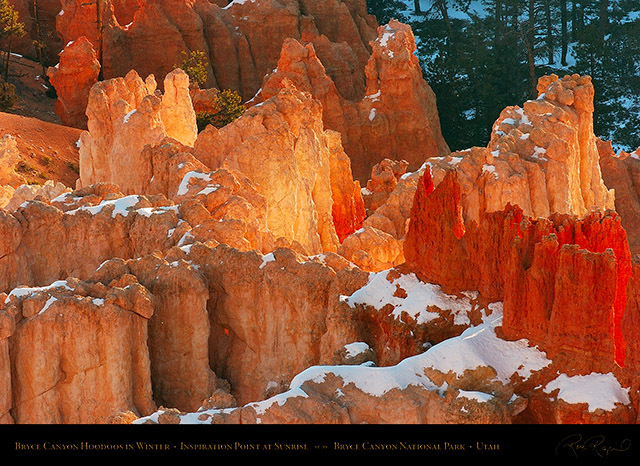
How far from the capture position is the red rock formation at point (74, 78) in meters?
55.8

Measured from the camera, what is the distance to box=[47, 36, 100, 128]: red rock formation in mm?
55844

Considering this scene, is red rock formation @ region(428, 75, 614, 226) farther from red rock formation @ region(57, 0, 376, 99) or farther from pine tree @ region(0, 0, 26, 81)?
pine tree @ region(0, 0, 26, 81)

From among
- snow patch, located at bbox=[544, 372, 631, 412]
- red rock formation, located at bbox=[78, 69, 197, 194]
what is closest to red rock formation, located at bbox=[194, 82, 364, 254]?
Answer: red rock formation, located at bbox=[78, 69, 197, 194]

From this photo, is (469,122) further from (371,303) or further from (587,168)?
(371,303)

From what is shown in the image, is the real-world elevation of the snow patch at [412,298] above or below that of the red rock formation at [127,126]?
below

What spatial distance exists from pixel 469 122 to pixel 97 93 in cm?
2514

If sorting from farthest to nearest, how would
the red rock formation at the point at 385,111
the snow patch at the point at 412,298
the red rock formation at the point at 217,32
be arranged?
the red rock formation at the point at 217,32, the red rock formation at the point at 385,111, the snow patch at the point at 412,298

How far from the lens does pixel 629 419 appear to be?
18.2 metres

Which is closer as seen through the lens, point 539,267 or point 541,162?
point 539,267

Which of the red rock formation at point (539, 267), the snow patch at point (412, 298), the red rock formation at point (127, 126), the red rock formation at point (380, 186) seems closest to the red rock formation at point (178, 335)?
the snow patch at point (412, 298)

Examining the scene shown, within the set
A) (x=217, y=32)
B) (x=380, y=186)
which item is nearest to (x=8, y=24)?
(x=217, y=32)

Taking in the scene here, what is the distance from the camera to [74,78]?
56.1 meters

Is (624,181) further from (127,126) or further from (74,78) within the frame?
(74,78)

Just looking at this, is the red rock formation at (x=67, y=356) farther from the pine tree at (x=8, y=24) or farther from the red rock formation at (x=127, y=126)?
the pine tree at (x=8, y=24)
